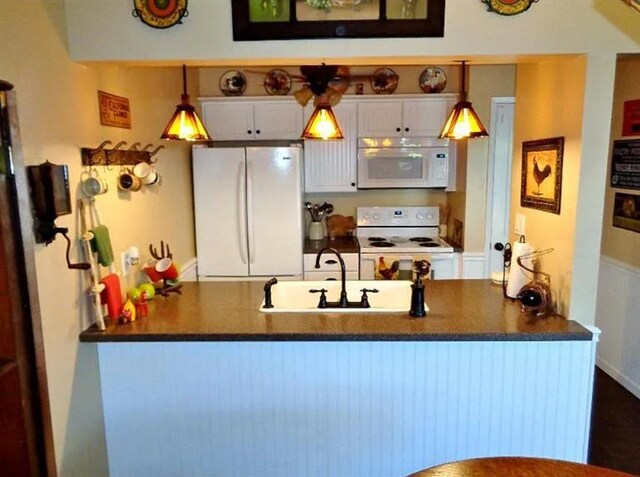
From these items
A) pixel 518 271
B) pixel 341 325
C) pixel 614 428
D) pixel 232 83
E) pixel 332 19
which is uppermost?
pixel 232 83

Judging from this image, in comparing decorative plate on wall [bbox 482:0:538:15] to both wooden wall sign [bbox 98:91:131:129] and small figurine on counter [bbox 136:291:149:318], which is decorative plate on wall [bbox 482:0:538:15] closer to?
wooden wall sign [bbox 98:91:131:129]

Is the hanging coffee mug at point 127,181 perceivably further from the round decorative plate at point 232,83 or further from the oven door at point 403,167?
the oven door at point 403,167

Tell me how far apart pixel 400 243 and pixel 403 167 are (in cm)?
65

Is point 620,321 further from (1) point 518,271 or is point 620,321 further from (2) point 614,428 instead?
(1) point 518,271

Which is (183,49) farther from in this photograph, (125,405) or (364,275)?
(364,275)

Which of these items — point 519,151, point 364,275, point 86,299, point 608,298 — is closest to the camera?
point 86,299

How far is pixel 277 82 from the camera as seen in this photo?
409 centimetres

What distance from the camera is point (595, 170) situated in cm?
201

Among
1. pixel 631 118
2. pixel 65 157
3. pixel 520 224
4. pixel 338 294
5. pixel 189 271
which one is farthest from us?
pixel 189 271

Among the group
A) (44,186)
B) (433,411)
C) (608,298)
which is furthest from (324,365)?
(608,298)

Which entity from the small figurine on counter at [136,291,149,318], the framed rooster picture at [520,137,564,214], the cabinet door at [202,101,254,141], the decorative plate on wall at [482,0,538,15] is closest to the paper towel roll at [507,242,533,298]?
the framed rooster picture at [520,137,564,214]

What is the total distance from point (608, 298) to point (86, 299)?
341 cm

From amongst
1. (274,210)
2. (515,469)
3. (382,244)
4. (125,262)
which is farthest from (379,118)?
(515,469)

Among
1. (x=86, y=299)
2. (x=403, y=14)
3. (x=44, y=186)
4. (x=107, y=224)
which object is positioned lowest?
(x=86, y=299)
